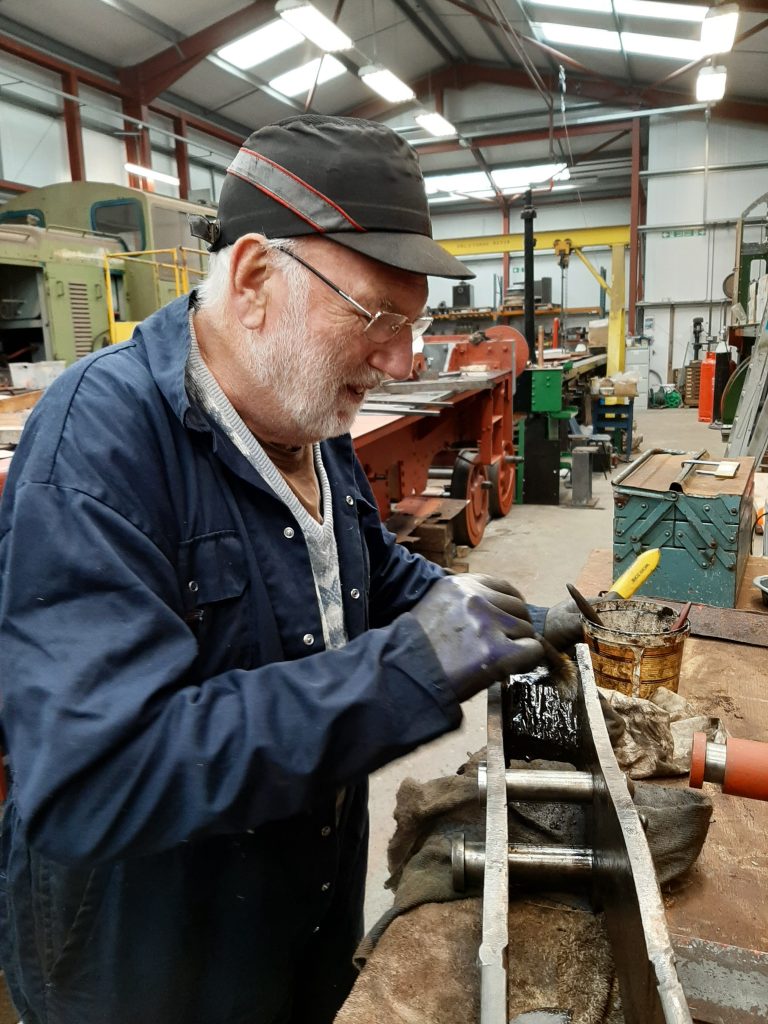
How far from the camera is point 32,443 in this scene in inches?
32.2

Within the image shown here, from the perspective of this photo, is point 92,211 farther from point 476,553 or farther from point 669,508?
point 669,508

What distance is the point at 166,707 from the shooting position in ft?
2.31

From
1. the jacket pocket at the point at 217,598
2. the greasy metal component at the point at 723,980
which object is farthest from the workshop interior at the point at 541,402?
Result: the jacket pocket at the point at 217,598

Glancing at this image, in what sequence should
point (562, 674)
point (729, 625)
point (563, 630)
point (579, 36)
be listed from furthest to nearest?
point (579, 36), point (729, 625), point (563, 630), point (562, 674)

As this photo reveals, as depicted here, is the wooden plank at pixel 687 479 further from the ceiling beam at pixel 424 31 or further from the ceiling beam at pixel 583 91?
the ceiling beam at pixel 583 91

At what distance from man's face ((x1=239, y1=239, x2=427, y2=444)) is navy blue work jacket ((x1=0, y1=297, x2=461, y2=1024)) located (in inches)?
4.8

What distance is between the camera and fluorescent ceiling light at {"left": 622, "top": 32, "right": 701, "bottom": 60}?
10.3 m

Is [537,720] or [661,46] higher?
[661,46]

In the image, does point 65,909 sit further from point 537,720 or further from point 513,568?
point 513,568

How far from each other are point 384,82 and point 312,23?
1993 millimetres

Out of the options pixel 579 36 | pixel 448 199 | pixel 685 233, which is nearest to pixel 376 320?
pixel 579 36

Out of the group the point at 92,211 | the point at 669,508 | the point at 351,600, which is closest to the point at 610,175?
the point at 92,211

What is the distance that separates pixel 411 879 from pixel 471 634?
0.44 metres

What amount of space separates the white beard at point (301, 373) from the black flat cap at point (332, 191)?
3.9 inches
